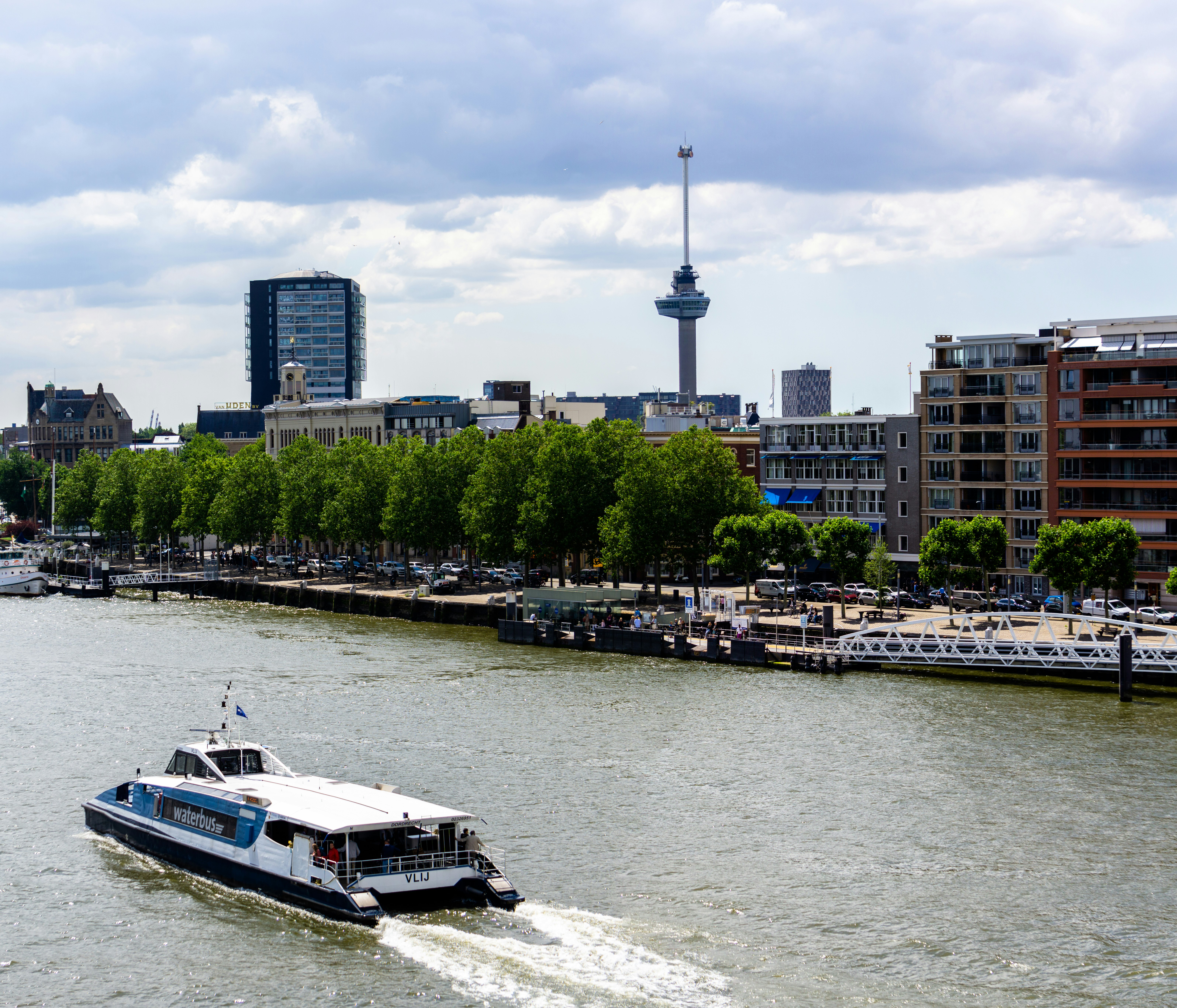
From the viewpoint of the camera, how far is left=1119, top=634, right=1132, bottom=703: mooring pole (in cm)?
7244

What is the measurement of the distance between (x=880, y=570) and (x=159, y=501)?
109 metres

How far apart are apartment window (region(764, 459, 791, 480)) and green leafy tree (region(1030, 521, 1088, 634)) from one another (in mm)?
40093

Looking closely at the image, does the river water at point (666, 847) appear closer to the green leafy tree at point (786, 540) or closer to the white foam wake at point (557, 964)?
the white foam wake at point (557, 964)

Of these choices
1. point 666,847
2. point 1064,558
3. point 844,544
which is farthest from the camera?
point 844,544

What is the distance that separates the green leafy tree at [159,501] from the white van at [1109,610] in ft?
389

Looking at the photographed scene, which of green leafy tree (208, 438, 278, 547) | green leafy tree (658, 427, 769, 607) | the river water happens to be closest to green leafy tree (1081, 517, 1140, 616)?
the river water

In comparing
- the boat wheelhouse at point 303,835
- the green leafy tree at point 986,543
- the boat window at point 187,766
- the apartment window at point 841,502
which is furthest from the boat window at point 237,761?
the apartment window at point 841,502

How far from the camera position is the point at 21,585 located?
150000 mm

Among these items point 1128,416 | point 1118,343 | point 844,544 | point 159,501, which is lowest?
point 844,544

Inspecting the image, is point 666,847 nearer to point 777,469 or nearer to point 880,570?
point 880,570

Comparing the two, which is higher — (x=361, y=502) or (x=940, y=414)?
(x=940, y=414)

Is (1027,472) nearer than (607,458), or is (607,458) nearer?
(1027,472)

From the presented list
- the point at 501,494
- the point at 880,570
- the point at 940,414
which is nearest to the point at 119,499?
the point at 501,494

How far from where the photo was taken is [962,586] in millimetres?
105312
